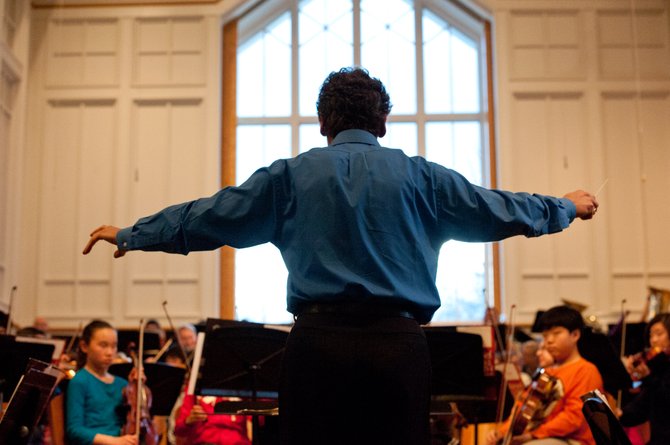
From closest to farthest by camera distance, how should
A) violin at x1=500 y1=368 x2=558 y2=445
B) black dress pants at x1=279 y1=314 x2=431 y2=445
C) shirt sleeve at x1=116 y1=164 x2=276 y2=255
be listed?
black dress pants at x1=279 y1=314 x2=431 y2=445 < shirt sleeve at x1=116 y1=164 x2=276 y2=255 < violin at x1=500 y1=368 x2=558 y2=445

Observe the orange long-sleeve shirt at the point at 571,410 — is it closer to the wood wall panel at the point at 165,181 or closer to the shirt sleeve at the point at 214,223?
the shirt sleeve at the point at 214,223

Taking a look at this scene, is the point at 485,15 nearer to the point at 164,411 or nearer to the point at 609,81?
the point at 609,81

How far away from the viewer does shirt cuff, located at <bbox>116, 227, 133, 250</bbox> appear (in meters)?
2.60

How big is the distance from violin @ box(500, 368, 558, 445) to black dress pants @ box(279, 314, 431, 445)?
2.44 metres

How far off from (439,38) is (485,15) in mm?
690

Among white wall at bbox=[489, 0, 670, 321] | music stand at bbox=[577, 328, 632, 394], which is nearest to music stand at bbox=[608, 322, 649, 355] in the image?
music stand at bbox=[577, 328, 632, 394]

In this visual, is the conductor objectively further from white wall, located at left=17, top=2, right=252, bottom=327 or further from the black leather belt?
white wall, located at left=17, top=2, right=252, bottom=327

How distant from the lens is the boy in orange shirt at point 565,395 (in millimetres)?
4668

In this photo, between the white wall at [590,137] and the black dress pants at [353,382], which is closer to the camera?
the black dress pants at [353,382]

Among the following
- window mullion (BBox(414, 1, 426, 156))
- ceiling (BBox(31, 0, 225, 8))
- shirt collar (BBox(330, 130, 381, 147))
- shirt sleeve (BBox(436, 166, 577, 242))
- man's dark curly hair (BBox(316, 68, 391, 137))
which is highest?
ceiling (BBox(31, 0, 225, 8))

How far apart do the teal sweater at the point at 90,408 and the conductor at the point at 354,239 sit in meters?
2.31

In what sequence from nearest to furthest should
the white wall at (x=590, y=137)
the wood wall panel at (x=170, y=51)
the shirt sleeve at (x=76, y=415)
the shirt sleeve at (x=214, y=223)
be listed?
the shirt sleeve at (x=214, y=223) < the shirt sleeve at (x=76, y=415) < the white wall at (x=590, y=137) < the wood wall panel at (x=170, y=51)

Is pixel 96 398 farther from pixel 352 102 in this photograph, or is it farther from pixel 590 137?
pixel 590 137

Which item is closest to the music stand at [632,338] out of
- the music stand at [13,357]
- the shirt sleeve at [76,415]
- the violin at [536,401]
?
the violin at [536,401]
